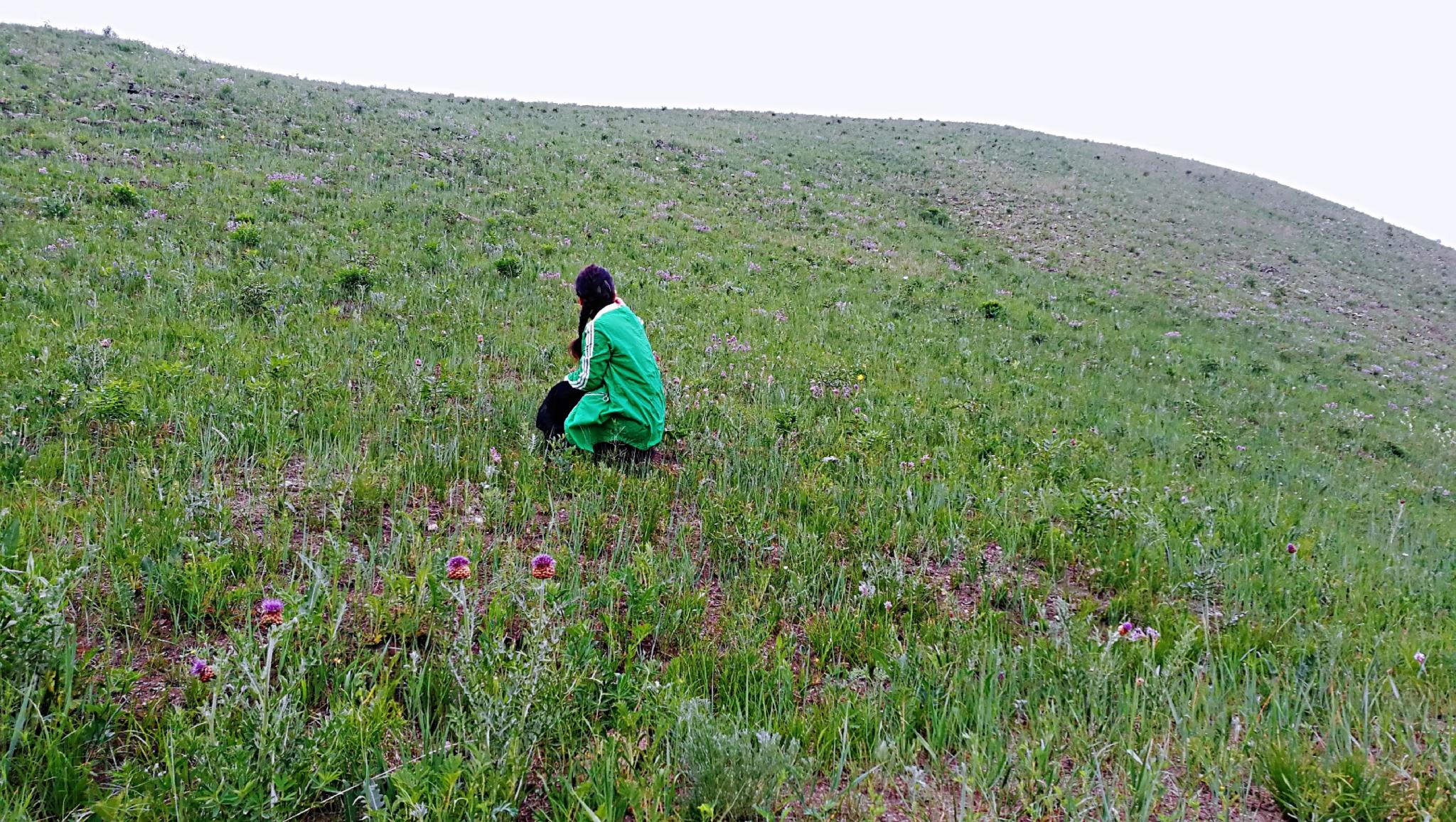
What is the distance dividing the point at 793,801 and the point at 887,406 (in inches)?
238

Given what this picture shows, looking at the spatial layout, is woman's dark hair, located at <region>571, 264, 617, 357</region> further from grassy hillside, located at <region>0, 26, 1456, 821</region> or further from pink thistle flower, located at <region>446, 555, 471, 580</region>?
pink thistle flower, located at <region>446, 555, 471, 580</region>

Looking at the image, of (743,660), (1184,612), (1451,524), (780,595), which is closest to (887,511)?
(780,595)

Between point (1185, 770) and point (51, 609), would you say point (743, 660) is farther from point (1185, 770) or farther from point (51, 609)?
point (51, 609)

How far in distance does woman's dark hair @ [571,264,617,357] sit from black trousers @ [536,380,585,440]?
36 cm

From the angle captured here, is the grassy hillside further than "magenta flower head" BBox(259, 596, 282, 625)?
No

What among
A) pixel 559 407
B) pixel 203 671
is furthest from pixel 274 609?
pixel 559 407

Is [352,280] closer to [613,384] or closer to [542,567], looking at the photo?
[613,384]

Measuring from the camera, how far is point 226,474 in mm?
4152

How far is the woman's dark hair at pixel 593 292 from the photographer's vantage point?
Answer: 5.43m

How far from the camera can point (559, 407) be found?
5.63 m

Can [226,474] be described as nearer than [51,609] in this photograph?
No

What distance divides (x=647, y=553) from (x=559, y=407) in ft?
8.25

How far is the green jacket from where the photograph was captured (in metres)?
5.30

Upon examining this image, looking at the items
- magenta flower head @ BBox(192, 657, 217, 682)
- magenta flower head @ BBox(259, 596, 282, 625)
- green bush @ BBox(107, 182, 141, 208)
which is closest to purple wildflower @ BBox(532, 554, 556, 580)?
magenta flower head @ BBox(259, 596, 282, 625)
